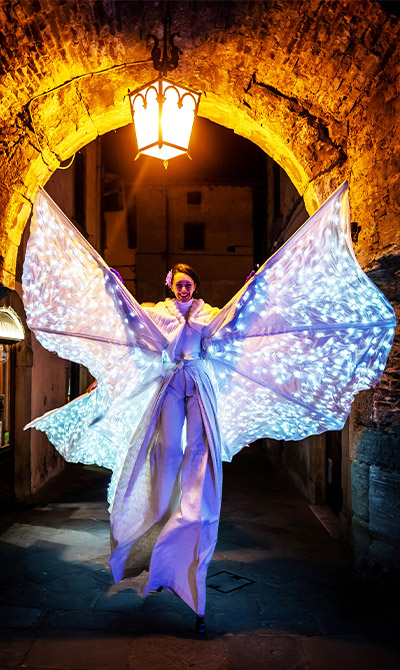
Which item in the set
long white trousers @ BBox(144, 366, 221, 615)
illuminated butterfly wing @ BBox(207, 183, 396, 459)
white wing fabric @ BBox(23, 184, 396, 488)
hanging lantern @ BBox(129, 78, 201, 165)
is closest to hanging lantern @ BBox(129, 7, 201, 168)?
hanging lantern @ BBox(129, 78, 201, 165)

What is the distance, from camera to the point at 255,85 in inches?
177

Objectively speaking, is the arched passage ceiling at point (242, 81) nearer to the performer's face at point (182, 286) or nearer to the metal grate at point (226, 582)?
the performer's face at point (182, 286)


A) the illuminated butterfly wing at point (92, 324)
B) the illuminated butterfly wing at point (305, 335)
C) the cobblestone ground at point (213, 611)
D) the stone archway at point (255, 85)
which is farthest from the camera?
the stone archway at point (255, 85)

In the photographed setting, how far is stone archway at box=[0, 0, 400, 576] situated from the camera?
12.2 ft

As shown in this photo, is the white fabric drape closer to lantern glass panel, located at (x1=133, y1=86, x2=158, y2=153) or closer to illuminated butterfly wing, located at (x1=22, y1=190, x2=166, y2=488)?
illuminated butterfly wing, located at (x1=22, y1=190, x2=166, y2=488)

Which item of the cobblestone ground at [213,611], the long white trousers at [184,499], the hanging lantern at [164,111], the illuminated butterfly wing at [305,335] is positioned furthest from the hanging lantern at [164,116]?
the cobblestone ground at [213,611]

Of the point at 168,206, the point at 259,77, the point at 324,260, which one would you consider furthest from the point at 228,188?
the point at 324,260

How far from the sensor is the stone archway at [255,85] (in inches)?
146

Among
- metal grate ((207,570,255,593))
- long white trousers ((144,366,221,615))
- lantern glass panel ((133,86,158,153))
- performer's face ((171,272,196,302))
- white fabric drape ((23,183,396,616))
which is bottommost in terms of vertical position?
metal grate ((207,570,255,593))

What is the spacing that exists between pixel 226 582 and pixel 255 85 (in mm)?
4181

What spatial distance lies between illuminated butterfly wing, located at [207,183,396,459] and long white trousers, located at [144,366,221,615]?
20.3 inches

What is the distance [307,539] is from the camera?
5.19m

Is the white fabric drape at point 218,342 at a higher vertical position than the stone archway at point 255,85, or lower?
lower

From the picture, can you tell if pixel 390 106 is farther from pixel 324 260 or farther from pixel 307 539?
pixel 307 539
